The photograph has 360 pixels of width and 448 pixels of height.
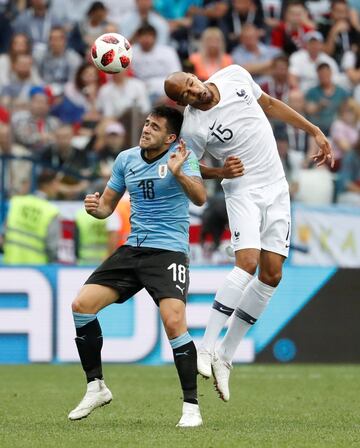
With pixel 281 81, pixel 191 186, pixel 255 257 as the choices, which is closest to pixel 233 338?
pixel 255 257

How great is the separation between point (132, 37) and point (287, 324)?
21.9ft

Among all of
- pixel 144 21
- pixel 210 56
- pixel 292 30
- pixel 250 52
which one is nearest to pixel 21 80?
pixel 144 21

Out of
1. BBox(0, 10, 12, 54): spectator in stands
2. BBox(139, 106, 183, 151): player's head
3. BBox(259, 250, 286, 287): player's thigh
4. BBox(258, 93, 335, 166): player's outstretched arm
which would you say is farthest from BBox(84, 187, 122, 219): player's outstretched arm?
BBox(0, 10, 12, 54): spectator in stands

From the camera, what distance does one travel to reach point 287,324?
14.3m

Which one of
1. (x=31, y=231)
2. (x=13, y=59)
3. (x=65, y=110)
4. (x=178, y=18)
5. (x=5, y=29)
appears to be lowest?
(x=31, y=231)

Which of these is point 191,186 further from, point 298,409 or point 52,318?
point 52,318

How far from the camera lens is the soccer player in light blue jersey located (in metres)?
7.94

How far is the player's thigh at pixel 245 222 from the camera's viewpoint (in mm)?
8797

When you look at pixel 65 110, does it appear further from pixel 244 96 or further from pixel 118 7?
pixel 244 96

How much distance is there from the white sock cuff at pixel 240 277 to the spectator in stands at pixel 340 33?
39.8 feet

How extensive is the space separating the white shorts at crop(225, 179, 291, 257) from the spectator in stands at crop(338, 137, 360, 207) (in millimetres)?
8039

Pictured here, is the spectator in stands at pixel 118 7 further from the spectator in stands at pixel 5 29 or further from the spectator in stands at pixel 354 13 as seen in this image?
the spectator in stands at pixel 354 13

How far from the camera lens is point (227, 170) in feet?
28.8

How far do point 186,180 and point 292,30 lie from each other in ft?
42.0
